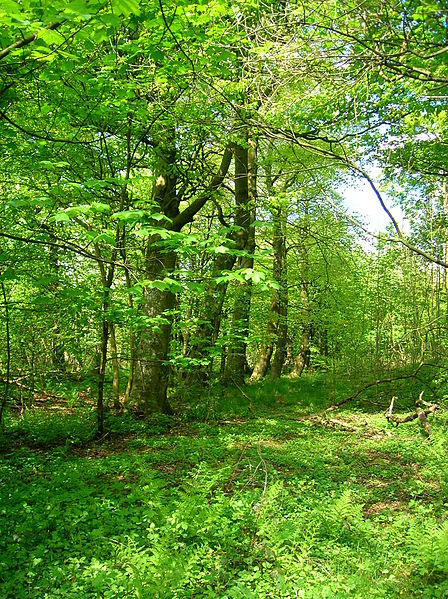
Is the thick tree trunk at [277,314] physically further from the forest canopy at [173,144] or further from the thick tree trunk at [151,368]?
the thick tree trunk at [151,368]

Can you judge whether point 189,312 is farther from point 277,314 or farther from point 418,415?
point 418,415

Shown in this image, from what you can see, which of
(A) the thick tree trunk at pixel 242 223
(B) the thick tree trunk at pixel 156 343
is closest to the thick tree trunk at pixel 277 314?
(A) the thick tree trunk at pixel 242 223

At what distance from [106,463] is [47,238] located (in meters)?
3.19

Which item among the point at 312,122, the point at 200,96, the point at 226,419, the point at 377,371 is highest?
the point at 312,122

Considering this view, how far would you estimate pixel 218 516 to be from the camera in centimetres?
393

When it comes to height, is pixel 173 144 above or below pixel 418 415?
above

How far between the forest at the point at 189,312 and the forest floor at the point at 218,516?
29mm

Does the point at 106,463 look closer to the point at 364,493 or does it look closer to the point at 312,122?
the point at 364,493

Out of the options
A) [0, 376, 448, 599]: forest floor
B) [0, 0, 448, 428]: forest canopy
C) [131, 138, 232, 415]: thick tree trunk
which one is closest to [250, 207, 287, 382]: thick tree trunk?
[0, 0, 448, 428]: forest canopy

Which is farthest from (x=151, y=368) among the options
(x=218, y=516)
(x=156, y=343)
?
(x=218, y=516)

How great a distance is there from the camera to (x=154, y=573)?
2.92m

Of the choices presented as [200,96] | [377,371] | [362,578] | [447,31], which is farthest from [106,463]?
[377,371]

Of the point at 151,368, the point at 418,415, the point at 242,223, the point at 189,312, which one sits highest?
the point at 242,223

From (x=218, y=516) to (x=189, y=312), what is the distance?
7164 mm
